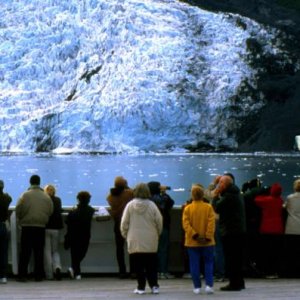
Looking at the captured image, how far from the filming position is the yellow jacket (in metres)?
8.88

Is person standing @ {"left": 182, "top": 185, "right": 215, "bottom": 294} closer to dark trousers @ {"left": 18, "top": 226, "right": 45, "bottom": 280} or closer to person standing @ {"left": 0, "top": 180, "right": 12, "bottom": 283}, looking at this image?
dark trousers @ {"left": 18, "top": 226, "right": 45, "bottom": 280}

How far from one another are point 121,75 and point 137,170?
76.8 feet

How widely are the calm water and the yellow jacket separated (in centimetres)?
2651

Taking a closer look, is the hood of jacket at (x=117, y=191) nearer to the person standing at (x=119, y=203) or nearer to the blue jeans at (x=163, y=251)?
the person standing at (x=119, y=203)

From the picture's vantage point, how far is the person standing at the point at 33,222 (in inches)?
392

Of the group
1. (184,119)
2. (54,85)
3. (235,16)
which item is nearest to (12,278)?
(184,119)

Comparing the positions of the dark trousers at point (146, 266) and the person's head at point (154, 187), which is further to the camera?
the person's head at point (154, 187)

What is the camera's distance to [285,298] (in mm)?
8211

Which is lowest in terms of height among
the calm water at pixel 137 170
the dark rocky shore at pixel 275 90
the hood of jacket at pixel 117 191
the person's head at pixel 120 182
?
the calm water at pixel 137 170

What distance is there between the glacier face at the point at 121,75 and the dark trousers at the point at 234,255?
65.9 meters

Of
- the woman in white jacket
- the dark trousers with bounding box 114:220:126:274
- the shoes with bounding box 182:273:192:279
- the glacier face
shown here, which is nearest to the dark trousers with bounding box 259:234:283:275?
the shoes with bounding box 182:273:192:279

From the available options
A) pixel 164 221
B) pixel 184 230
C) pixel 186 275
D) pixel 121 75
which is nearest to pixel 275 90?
pixel 121 75

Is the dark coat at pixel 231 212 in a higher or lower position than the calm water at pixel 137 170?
higher

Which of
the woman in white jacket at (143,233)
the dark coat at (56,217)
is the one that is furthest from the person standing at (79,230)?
the woman in white jacket at (143,233)
